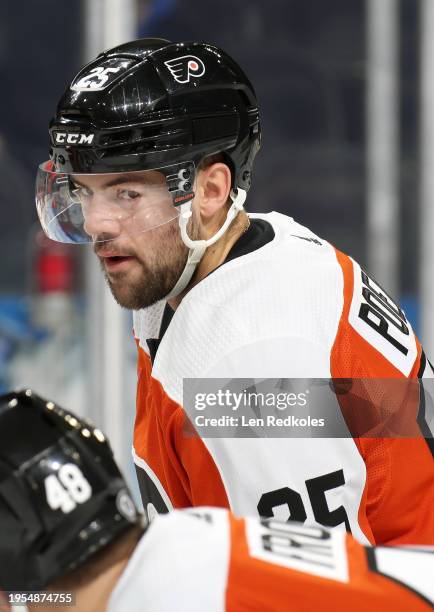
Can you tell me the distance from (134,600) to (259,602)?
0.11 meters

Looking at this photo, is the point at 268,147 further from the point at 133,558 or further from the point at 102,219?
the point at 133,558

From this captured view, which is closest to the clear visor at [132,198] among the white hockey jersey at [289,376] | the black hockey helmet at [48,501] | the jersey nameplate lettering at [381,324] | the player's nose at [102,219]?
the player's nose at [102,219]

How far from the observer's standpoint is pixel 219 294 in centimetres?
155

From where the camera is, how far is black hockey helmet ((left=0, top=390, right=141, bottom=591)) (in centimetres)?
104

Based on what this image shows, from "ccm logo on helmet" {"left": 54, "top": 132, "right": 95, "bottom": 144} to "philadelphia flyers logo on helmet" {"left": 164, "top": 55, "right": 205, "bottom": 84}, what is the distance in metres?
0.14

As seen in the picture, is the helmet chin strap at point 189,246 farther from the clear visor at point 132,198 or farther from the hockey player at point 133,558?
the hockey player at point 133,558

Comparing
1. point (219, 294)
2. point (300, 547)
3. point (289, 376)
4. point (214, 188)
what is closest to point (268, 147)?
point (214, 188)

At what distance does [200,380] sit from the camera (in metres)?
1.50

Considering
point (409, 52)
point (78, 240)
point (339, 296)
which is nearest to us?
point (339, 296)

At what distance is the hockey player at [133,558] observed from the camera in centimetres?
103

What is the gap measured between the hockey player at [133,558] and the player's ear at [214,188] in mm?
615

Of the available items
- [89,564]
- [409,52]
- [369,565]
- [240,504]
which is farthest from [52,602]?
[409,52]

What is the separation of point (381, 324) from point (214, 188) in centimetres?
30

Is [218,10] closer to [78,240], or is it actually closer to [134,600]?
[78,240]
